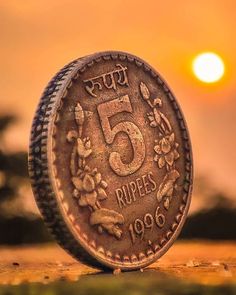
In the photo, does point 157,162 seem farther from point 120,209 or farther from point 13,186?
point 13,186

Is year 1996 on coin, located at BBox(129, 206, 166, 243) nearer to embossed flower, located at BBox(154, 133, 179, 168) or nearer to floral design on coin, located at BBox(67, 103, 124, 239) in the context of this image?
floral design on coin, located at BBox(67, 103, 124, 239)

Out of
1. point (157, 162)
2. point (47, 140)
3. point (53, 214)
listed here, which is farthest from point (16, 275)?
point (157, 162)

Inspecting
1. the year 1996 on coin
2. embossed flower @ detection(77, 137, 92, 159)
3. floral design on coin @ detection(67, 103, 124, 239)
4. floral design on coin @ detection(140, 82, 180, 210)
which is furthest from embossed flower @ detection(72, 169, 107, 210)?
floral design on coin @ detection(140, 82, 180, 210)

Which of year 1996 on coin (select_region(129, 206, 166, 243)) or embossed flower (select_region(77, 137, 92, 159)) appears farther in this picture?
year 1996 on coin (select_region(129, 206, 166, 243))

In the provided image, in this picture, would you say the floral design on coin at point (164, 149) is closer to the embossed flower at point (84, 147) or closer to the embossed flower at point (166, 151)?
the embossed flower at point (166, 151)

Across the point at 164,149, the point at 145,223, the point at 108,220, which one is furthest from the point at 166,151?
the point at 108,220

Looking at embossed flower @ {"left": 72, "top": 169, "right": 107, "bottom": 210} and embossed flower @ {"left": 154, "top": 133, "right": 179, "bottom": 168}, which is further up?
embossed flower @ {"left": 154, "top": 133, "right": 179, "bottom": 168}

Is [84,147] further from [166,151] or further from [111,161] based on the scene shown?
[166,151]
